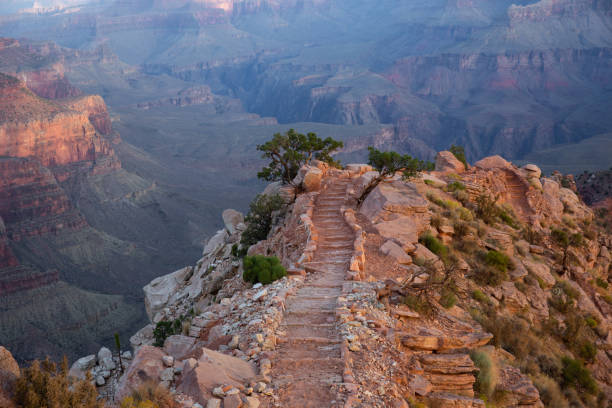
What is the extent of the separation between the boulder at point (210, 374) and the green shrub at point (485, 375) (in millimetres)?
5327

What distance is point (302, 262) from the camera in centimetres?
1588

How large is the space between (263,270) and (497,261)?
10.2 metres

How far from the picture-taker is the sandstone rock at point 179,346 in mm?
11047

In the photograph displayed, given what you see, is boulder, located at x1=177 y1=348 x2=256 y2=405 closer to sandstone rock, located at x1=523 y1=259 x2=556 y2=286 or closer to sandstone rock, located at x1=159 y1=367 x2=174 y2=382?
sandstone rock, located at x1=159 y1=367 x2=174 y2=382

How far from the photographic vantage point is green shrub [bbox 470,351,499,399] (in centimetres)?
1063

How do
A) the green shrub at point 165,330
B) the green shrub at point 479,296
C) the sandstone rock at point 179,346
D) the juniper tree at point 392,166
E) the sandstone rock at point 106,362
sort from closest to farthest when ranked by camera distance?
the sandstone rock at point 179,346
the sandstone rock at point 106,362
the green shrub at point 479,296
the green shrub at point 165,330
the juniper tree at point 392,166

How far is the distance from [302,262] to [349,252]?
1898 millimetres

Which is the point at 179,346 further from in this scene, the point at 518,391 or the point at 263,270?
the point at 518,391

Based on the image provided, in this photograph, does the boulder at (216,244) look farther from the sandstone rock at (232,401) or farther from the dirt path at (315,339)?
the sandstone rock at (232,401)

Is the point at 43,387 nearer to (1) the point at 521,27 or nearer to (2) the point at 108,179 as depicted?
(2) the point at 108,179

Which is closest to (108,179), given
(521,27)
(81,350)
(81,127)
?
(81,127)

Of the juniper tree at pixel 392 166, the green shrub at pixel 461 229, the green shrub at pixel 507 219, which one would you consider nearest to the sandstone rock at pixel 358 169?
the juniper tree at pixel 392 166

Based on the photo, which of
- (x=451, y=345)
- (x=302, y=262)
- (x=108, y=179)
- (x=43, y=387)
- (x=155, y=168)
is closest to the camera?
(x=43, y=387)

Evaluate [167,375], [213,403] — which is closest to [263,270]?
[167,375]
